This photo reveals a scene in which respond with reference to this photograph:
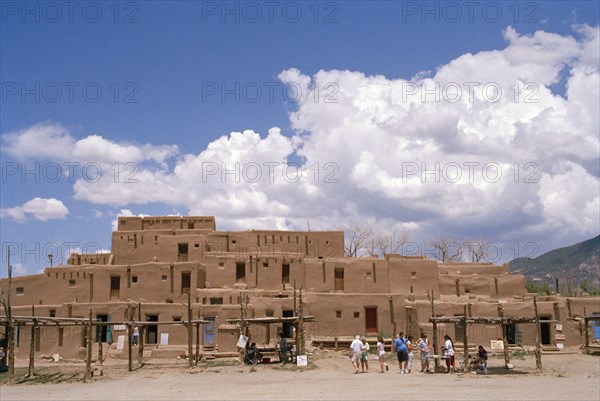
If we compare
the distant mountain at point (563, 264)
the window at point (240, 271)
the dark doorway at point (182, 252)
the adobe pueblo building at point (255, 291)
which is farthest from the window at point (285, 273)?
the distant mountain at point (563, 264)

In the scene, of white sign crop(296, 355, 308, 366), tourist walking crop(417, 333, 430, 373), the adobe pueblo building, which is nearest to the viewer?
tourist walking crop(417, 333, 430, 373)

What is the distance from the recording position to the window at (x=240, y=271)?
4032cm

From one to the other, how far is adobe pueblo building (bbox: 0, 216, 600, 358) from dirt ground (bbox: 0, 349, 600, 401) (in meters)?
4.09

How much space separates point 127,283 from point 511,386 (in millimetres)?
24267

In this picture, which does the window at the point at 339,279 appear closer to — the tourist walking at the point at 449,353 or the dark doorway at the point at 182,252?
the dark doorway at the point at 182,252

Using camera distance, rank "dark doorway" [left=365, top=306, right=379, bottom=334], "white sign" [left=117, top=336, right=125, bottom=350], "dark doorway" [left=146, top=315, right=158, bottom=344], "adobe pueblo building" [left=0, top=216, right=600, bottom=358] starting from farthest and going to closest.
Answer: "dark doorway" [left=146, top=315, right=158, bottom=344], "dark doorway" [left=365, top=306, right=379, bottom=334], "adobe pueblo building" [left=0, top=216, right=600, bottom=358], "white sign" [left=117, top=336, right=125, bottom=350]

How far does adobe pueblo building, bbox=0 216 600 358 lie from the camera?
117 feet

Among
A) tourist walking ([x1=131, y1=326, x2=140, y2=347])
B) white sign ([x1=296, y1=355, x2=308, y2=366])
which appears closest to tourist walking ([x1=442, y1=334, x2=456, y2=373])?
white sign ([x1=296, y1=355, x2=308, y2=366])

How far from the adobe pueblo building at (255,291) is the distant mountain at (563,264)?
3809 inches

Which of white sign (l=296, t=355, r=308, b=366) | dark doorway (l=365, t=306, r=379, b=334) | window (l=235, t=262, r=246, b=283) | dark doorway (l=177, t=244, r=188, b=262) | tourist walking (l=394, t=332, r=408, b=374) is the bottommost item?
white sign (l=296, t=355, r=308, b=366)

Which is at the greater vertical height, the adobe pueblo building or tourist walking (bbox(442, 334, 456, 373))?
the adobe pueblo building

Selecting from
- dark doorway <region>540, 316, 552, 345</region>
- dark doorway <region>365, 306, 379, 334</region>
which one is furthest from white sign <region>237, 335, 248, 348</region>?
dark doorway <region>540, 316, 552, 345</region>

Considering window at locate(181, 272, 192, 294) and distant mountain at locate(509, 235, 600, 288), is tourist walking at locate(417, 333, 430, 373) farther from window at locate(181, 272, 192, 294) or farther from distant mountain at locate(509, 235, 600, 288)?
distant mountain at locate(509, 235, 600, 288)

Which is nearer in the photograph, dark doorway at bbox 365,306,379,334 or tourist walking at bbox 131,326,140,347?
tourist walking at bbox 131,326,140,347
